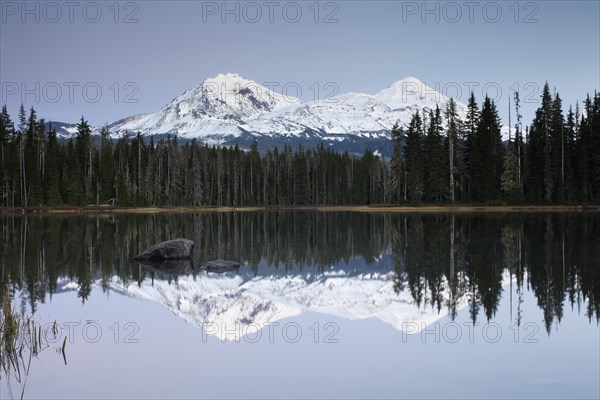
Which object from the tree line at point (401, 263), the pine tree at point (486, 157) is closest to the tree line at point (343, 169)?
the pine tree at point (486, 157)

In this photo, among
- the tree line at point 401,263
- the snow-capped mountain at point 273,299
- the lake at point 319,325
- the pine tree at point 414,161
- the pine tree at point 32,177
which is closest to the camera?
the lake at point 319,325

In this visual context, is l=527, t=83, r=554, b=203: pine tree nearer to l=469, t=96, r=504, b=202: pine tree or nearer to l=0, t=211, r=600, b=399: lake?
l=469, t=96, r=504, b=202: pine tree

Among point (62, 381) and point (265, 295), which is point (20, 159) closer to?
point (265, 295)

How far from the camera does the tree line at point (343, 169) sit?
8769cm

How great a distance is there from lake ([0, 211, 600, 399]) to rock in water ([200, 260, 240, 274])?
440 millimetres

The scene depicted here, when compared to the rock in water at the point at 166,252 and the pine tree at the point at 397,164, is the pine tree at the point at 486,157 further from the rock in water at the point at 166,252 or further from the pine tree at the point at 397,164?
the rock in water at the point at 166,252

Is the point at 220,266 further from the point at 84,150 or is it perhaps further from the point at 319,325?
the point at 84,150

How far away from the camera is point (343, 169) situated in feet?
531

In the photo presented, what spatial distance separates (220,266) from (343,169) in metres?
137

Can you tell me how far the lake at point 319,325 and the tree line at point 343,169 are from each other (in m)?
60.9

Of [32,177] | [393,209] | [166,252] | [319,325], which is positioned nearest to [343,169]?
[393,209]

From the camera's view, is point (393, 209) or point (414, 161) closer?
point (414, 161)

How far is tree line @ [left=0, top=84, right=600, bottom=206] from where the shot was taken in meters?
87.7

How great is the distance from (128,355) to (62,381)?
5.76 ft
